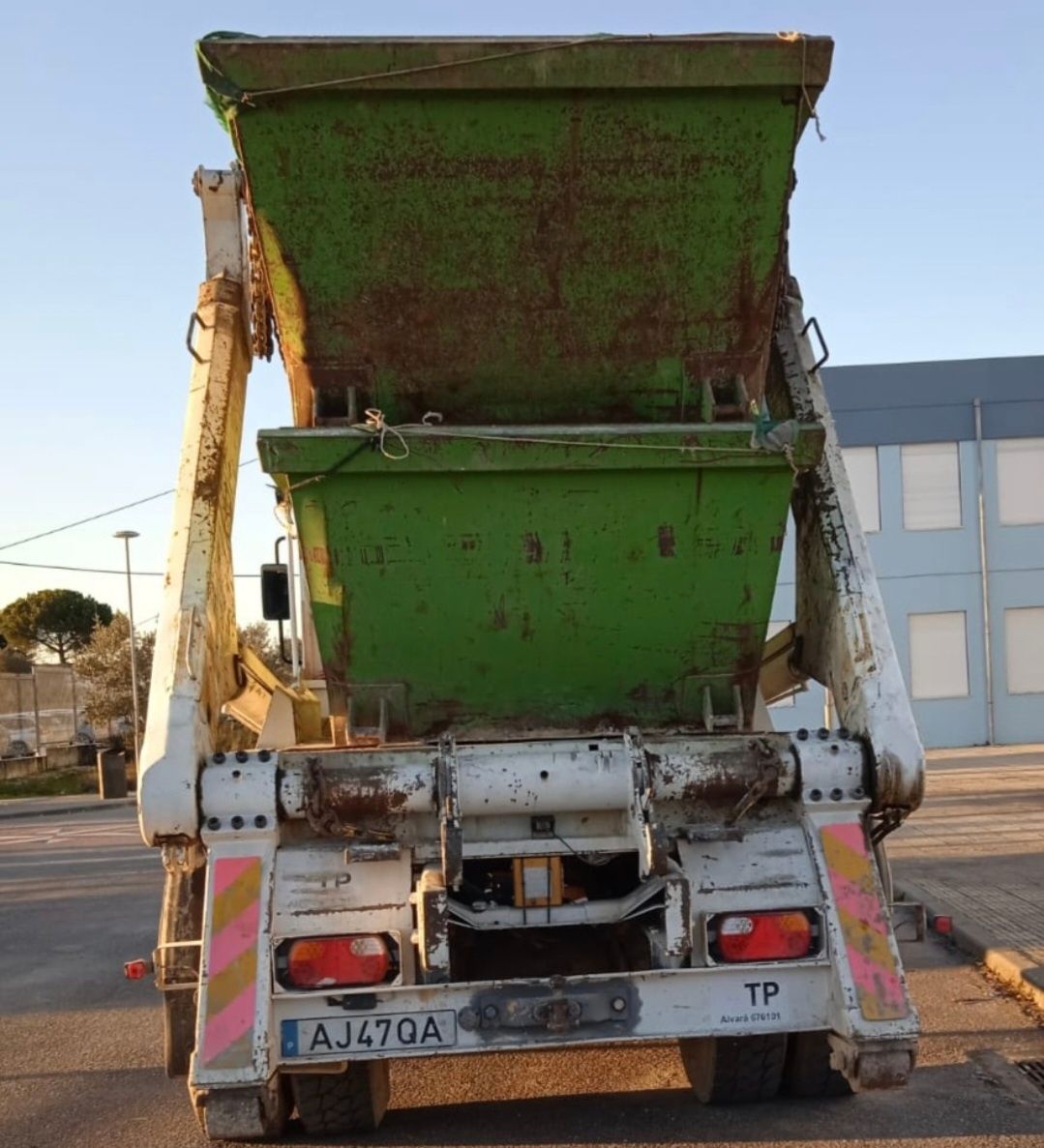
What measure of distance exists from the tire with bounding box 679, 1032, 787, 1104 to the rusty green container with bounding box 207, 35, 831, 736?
3.73 feet

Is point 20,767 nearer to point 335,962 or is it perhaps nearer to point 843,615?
point 335,962

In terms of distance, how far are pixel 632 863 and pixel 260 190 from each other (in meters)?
2.59

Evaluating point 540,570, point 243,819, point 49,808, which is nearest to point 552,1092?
point 243,819

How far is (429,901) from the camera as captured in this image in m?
4.02

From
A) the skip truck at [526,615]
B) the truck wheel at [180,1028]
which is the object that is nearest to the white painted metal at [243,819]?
the skip truck at [526,615]

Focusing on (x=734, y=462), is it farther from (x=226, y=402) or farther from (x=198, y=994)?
(x=198, y=994)

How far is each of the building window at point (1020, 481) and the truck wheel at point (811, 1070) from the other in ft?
76.7

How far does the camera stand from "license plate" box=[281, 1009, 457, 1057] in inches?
159

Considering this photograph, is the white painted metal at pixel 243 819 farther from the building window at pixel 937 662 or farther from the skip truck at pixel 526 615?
the building window at pixel 937 662

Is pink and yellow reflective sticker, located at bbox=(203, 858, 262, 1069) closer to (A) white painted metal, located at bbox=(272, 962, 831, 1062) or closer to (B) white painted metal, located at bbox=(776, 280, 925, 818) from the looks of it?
(A) white painted metal, located at bbox=(272, 962, 831, 1062)

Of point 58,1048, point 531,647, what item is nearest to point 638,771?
point 531,647

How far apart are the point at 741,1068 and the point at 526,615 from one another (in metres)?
1.71

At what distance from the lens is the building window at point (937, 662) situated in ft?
85.9

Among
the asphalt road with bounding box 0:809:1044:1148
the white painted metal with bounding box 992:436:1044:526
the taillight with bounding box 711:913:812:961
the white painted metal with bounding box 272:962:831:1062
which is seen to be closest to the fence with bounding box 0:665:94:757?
the white painted metal with bounding box 992:436:1044:526
